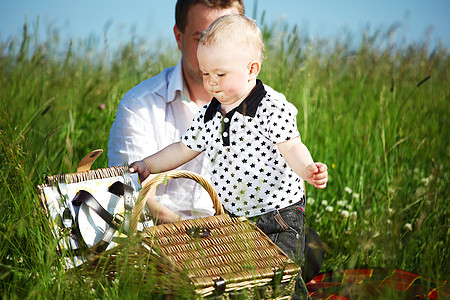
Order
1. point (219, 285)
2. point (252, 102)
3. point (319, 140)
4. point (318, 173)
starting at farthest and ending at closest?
point (319, 140) → point (252, 102) → point (318, 173) → point (219, 285)

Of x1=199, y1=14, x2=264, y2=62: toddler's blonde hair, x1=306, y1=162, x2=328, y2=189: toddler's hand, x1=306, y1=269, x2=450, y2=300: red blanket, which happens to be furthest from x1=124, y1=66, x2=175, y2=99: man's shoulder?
x1=306, y1=269, x2=450, y2=300: red blanket

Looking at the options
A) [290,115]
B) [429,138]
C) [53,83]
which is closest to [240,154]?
[290,115]

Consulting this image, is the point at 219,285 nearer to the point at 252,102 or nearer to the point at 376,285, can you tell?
the point at 376,285

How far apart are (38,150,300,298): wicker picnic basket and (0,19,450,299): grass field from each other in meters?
0.11

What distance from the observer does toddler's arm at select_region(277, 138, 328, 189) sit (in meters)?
2.01

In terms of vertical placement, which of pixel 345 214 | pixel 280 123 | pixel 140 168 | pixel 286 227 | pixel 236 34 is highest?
pixel 236 34

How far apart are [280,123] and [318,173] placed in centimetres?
31

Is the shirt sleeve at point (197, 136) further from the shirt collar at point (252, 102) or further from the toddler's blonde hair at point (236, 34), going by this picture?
the toddler's blonde hair at point (236, 34)

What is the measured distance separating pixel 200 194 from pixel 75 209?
1.11 meters

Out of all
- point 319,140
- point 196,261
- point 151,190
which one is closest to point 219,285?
point 196,261

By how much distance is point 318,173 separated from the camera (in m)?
2.03

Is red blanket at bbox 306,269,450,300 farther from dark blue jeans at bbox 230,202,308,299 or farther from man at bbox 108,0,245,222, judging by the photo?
man at bbox 108,0,245,222

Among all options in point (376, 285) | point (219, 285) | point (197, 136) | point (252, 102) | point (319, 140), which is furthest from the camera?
point (319, 140)

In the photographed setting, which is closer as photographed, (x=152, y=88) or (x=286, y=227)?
(x=286, y=227)
